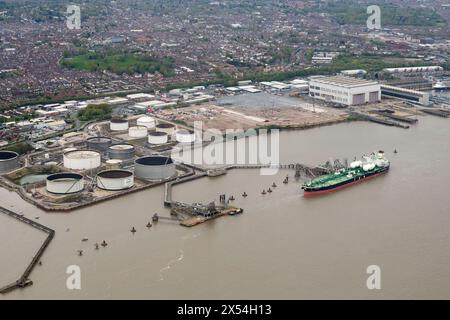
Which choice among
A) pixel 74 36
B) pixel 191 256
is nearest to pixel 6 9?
pixel 74 36

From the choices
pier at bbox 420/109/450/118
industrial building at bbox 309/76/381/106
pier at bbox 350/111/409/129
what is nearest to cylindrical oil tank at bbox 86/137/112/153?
pier at bbox 350/111/409/129

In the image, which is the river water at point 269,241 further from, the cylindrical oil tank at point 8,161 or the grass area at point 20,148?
the grass area at point 20,148

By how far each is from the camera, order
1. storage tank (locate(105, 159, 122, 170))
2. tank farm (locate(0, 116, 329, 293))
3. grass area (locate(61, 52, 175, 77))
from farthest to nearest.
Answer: grass area (locate(61, 52, 175, 77))
storage tank (locate(105, 159, 122, 170))
tank farm (locate(0, 116, 329, 293))

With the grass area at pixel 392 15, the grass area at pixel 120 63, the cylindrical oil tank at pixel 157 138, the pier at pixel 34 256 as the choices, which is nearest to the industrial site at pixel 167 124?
the cylindrical oil tank at pixel 157 138

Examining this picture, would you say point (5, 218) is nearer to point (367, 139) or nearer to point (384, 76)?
point (367, 139)

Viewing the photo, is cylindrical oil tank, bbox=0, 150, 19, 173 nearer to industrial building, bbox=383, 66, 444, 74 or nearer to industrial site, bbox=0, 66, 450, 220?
industrial site, bbox=0, 66, 450, 220
